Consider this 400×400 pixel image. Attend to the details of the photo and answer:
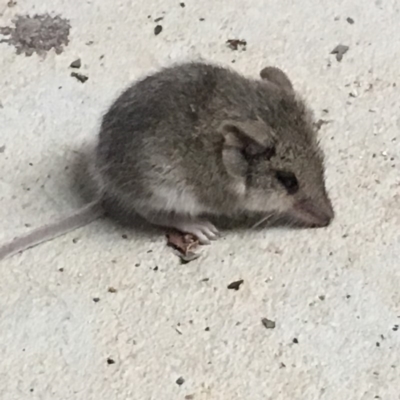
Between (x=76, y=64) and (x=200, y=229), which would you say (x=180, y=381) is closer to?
(x=200, y=229)

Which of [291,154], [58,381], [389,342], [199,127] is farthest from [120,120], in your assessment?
[389,342]

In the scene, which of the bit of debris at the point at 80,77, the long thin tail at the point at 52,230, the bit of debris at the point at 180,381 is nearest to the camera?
the bit of debris at the point at 180,381

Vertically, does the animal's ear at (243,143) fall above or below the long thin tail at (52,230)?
above

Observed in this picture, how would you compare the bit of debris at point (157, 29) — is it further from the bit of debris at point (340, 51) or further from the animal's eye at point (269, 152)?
the animal's eye at point (269, 152)

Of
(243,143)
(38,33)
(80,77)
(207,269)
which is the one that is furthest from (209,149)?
(38,33)

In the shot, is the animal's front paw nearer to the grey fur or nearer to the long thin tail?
the grey fur

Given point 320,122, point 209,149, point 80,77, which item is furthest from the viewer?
point 80,77

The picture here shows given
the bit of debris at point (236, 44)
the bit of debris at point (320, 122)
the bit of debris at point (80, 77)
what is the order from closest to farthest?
the bit of debris at point (320, 122) < the bit of debris at point (80, 77) < the bit of debris at point (236, 44)

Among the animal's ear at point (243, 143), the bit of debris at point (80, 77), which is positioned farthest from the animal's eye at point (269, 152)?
the bit of debris at point (80, 77)
